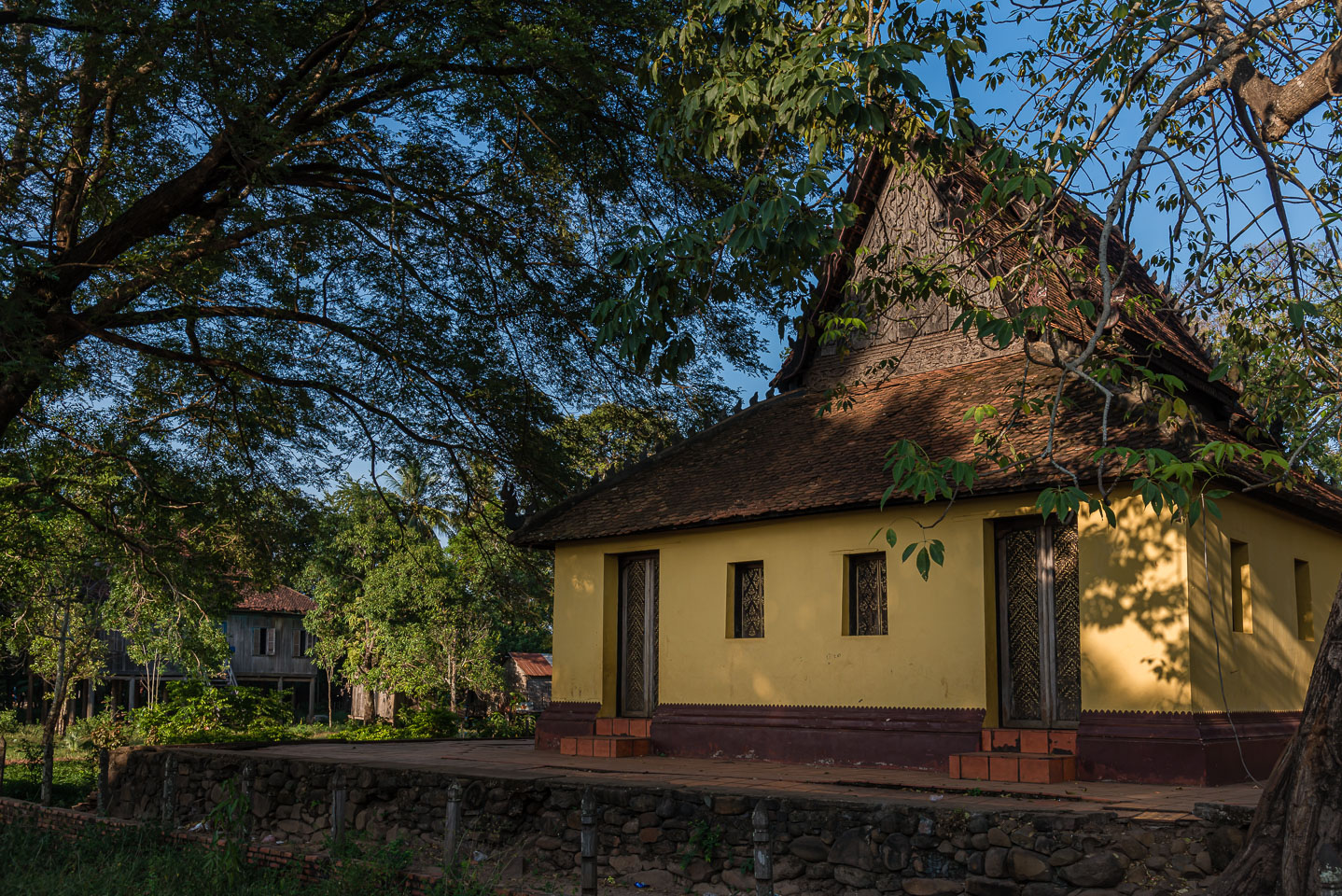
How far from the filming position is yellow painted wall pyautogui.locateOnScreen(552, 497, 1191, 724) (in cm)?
1021

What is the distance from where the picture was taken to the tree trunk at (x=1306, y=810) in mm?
6180

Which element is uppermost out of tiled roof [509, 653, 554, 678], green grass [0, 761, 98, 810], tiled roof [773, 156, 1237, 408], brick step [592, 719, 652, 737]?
tiled roof [773, 156, 1237, 408]

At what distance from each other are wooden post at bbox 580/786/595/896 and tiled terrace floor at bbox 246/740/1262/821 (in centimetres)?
95

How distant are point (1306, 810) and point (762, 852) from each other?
364 cm

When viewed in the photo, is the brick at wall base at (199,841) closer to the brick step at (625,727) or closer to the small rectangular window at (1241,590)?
the brick step at (625,727)

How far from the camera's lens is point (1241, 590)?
36.3ft

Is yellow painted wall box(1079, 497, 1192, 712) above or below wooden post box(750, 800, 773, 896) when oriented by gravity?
above

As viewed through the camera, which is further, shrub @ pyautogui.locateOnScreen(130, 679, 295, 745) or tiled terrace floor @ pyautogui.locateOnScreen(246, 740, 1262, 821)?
shrub @ pyautogui.locateOnScreen(130, 679, 295, 745)

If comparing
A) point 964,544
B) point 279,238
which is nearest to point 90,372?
point 279,238

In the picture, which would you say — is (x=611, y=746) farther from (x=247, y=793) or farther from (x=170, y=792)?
(x=170, y=792)

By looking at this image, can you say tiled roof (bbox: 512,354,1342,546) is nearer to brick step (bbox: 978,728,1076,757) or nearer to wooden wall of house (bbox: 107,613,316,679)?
brick step (bbox: 978,728,1076,757)

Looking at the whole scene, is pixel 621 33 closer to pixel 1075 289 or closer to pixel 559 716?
pixel 1075 289

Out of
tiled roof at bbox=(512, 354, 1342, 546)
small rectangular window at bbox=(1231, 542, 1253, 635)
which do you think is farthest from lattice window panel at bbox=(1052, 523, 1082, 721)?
small rectangular window at bbox=(1231, 542, 1253, 635)

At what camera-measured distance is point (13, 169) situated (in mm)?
11906
